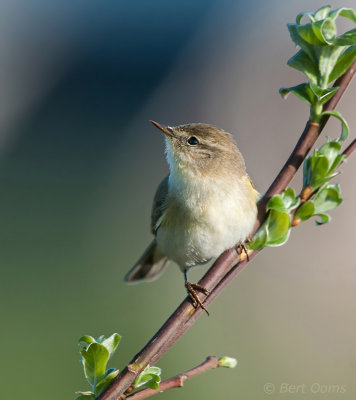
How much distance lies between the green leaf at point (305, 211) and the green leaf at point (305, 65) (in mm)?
250

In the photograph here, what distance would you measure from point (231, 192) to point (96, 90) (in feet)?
28.9

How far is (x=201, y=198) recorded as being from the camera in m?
2.36

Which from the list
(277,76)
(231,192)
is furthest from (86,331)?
(277,76)

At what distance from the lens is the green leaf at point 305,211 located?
1.16m

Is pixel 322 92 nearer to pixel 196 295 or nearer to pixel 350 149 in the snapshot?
pixel 350 149

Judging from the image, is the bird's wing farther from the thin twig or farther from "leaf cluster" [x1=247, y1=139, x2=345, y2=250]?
the thin twig

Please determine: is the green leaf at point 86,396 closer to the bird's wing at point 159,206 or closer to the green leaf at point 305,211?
the green leaf at point 305,211

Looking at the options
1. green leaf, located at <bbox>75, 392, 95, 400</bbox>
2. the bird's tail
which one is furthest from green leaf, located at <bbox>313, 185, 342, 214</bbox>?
the bird's tail

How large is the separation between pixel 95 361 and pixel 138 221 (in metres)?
6.11

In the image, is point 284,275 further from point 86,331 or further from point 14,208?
point 14,208

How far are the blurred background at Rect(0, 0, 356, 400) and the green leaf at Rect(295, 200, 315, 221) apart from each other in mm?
2111

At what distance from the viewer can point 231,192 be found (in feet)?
7.70

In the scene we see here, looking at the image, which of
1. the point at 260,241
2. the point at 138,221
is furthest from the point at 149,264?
the point at 138,221

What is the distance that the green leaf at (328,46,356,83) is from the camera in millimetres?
1116
